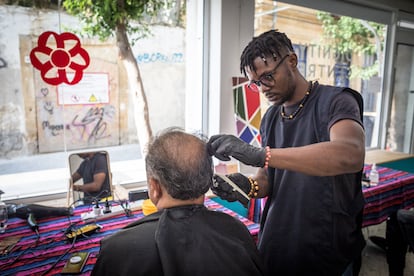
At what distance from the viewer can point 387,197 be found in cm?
253

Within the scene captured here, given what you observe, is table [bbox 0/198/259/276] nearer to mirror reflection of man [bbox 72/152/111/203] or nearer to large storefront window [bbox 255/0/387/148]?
mirror reflection of man [bbox 72/152/111/203]

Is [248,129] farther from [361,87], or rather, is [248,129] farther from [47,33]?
[361,87]

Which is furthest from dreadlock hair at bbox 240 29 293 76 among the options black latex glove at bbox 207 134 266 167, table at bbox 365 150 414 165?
table at bbox 365 150 414 165

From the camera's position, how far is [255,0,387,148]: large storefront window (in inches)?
135

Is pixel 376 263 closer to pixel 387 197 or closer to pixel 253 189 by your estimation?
pixel 387 197

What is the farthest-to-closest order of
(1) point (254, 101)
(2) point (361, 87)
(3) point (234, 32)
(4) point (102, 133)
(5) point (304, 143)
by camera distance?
(2) point (361, 87) → (1) point (254, 101) → (3) point (234, 32) → (4) point (102, 133) → (5) point (304, 143)

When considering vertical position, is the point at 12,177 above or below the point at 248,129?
below

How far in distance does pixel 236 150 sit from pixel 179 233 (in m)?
0.33

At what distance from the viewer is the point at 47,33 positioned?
216 centimetres

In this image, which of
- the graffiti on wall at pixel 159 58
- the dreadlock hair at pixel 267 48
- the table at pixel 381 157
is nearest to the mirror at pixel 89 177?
→ the graffiti on wall at pixel 159 58

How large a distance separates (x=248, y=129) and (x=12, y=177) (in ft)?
6.17

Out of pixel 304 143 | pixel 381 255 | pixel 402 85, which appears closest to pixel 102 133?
pixel 304 143

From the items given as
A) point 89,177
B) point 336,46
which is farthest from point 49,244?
point 336,46

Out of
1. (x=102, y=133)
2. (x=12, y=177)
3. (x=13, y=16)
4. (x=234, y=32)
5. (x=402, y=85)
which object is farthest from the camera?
(x=402, y=85)
